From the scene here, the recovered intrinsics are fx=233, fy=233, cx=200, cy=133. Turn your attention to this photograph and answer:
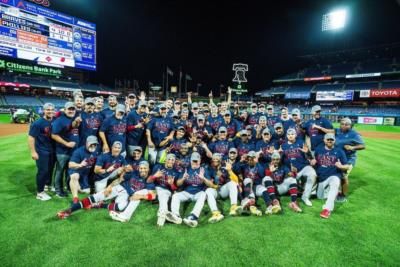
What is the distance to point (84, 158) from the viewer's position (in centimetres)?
563

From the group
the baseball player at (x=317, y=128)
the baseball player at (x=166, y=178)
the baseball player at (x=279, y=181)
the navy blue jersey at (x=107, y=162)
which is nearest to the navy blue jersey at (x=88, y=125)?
the navy blue jersey at (x=107, y=162)

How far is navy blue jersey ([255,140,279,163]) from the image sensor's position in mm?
6312

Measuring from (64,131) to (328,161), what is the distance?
256 inches

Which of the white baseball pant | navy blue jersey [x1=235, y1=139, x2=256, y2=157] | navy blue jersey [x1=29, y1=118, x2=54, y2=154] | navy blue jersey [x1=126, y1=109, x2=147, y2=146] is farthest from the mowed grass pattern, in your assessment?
navy blue jersey [x1=126, y1=109, x2=147, y2=146]

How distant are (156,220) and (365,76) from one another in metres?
52.1

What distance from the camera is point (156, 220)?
15.0 ft

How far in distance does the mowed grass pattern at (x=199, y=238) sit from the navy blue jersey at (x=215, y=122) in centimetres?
273

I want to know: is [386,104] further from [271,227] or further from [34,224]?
[34,224]

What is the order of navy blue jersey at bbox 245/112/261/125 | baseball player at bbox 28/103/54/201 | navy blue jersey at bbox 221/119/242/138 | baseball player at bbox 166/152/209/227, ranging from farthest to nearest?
navy blue jersey at bbox 245/112/261/125
navy blue jersey at bbox 221/119/242/138
baseball player at bbox 28/103/54/201
baseball player at bbox 166/152/209/227

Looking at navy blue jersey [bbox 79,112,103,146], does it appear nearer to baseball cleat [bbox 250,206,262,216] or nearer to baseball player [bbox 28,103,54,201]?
baseball player [bbox 28,103,54,201]

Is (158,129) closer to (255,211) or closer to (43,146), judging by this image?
(43,146)

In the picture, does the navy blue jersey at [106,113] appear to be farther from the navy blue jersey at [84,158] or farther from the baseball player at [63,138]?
the navy blue jersey at [84,158]

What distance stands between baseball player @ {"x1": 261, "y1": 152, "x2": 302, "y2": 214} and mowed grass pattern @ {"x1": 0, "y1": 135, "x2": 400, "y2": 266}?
1.06 ft

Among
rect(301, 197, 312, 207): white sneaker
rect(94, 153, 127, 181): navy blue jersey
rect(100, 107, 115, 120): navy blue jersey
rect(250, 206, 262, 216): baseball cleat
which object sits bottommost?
rect(301, 197, 312, 207): white sneaker
